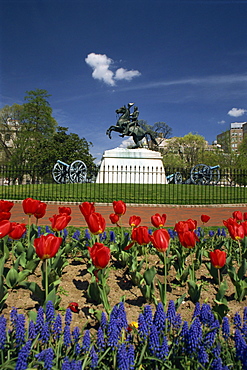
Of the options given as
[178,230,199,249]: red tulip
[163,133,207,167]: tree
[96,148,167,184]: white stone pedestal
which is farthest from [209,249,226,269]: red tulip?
[163,133,207,167]: tree

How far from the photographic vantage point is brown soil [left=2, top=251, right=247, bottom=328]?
6.15 feet

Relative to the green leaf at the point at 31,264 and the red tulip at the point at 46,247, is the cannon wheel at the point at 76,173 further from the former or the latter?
the red tulip at the point at 46,247

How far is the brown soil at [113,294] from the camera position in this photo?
1.87 m

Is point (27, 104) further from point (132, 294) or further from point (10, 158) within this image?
point (132, 294)

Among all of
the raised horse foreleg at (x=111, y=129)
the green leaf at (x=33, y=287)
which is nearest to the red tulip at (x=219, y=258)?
the green leaf at (x=33, y=287)

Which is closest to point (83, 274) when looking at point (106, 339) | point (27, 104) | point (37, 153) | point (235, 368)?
point (106, 339)

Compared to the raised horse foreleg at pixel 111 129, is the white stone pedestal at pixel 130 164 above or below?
below

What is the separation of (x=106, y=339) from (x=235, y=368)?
573 millimetres

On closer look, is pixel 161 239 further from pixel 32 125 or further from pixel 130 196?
pixel 32 125

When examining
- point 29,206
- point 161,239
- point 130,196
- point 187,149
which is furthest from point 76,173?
point 187,149

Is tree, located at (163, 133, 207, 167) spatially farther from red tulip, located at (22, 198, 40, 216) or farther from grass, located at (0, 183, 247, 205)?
red tulip, located at (22, 198, 40, 216)

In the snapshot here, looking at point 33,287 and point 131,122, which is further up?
point 131,122

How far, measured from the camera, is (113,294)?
216cm

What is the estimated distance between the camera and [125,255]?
268cm
